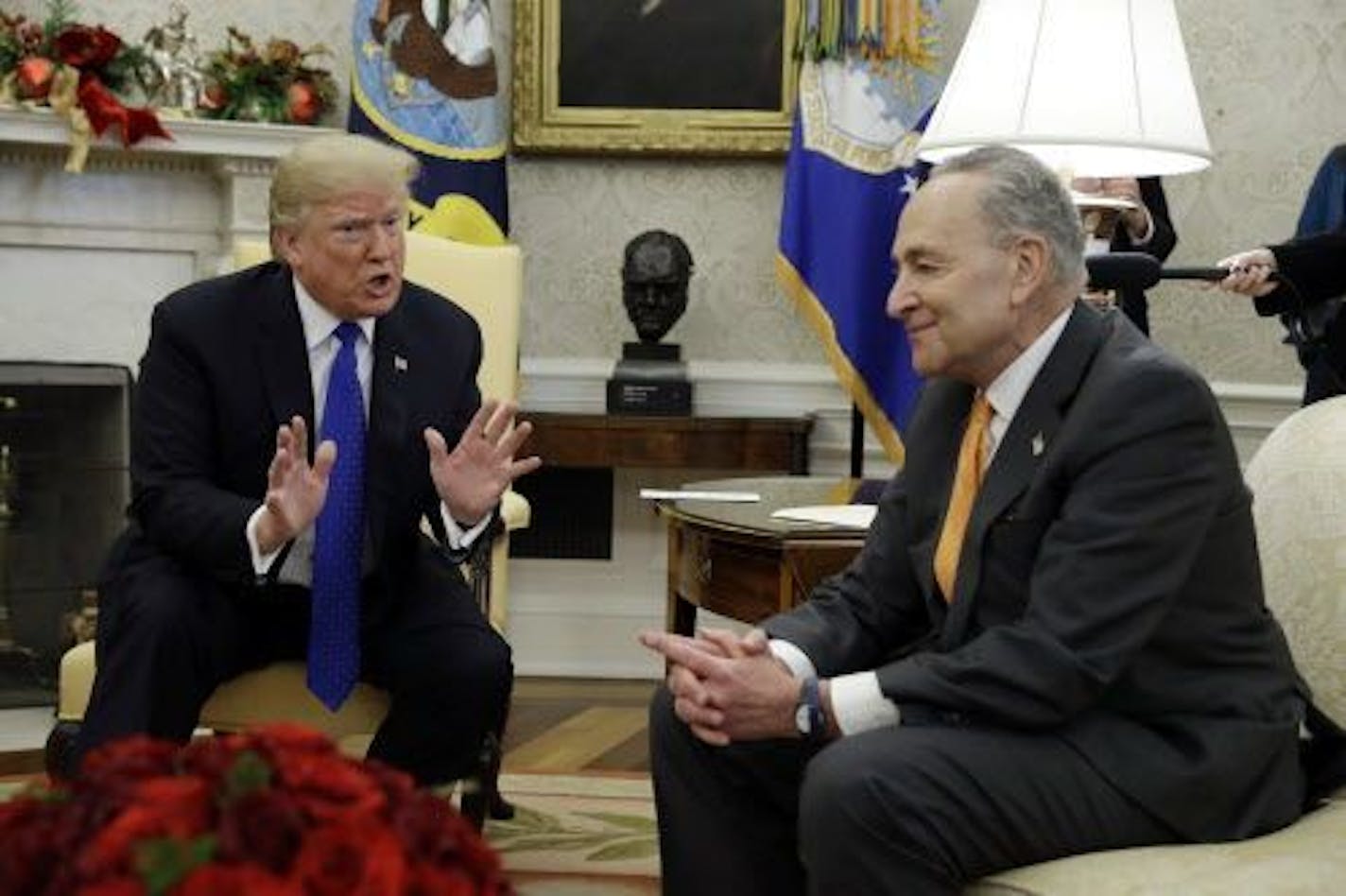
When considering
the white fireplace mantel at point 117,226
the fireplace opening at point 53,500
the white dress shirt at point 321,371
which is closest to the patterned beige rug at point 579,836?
the white dress shirt at point 321,371

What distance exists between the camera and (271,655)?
110 inches

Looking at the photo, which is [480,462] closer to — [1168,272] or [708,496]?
[708,496]

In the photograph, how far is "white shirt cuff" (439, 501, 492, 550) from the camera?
2818 mm

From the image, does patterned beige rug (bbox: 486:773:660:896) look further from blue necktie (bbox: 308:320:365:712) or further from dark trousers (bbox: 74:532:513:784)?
blue necktie (bbox: 308:320:365:712)

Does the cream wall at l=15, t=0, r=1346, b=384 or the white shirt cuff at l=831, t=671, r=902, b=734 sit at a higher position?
the cream wall at l=15, t=0, r=1346, b=384

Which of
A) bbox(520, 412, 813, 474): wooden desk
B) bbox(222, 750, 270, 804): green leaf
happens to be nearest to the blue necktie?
bbox(222, 750, 270, 804): green leaf

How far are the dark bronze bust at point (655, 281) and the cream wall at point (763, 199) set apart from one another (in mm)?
273

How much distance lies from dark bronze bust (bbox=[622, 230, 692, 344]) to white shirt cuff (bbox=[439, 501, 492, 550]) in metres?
2.23

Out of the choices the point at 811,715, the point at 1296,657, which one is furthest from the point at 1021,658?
the point at 1296,657

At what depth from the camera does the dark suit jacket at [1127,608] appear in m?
1.94

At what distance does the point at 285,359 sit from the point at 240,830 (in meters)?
1.79

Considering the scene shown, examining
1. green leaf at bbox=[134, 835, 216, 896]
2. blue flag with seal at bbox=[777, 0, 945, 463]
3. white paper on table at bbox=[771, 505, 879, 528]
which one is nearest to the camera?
green leaf at bbox=[134, 835, 216, 896]

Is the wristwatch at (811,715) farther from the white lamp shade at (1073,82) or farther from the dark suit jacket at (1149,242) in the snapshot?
the dark suit jacket at (1149,242)

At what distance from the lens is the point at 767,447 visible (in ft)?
16.1
